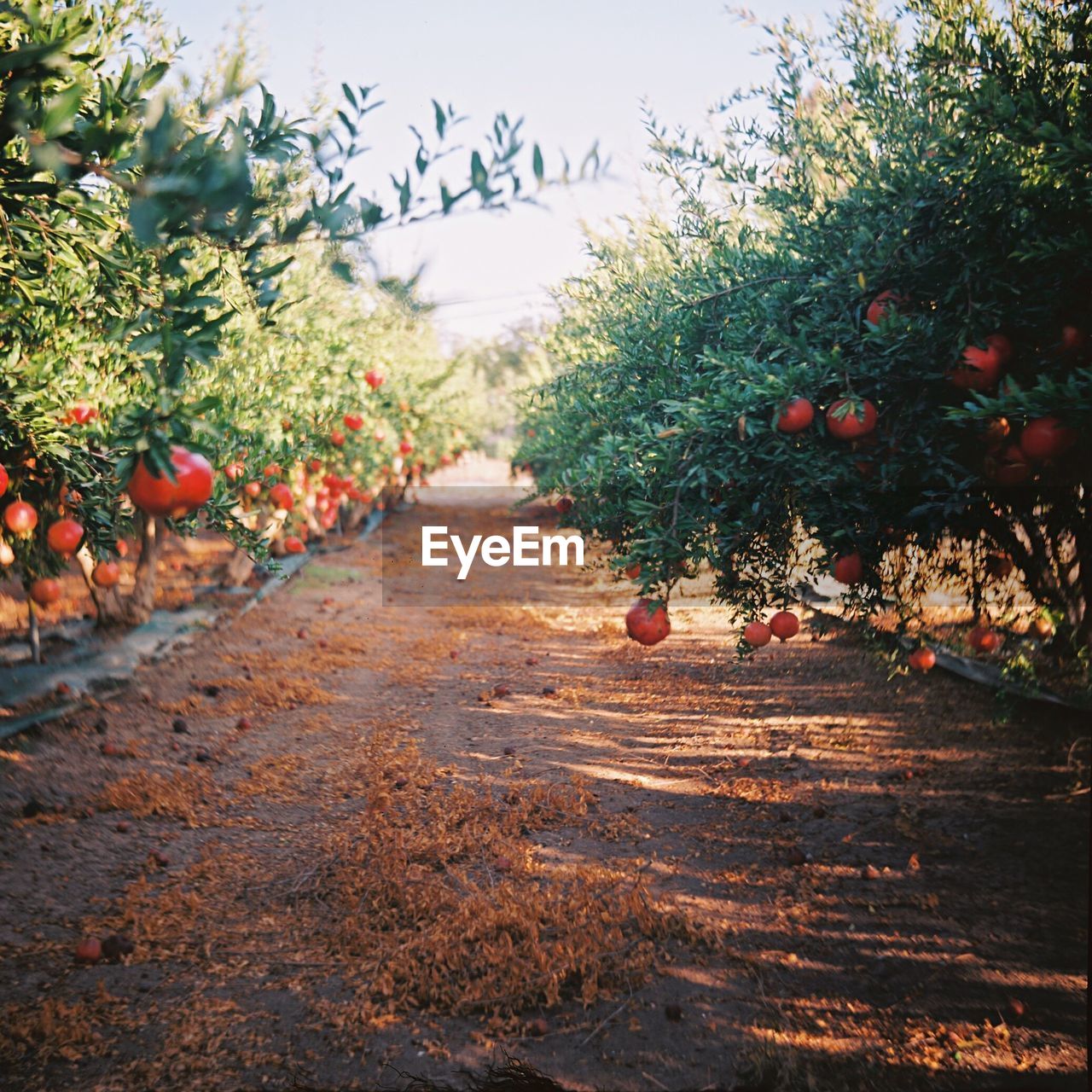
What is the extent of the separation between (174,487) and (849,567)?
2.99 meters

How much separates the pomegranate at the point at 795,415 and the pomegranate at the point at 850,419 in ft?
0.31

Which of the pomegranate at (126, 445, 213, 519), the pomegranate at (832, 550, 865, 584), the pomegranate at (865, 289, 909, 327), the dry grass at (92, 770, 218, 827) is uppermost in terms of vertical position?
the pomegranate at (865, 289, 909, 327)

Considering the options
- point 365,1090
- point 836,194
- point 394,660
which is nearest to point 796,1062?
point 365,1090

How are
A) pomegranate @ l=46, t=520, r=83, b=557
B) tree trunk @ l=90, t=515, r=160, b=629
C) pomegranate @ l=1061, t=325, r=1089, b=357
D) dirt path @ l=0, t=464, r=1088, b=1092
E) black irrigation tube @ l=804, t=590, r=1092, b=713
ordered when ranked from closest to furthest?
dirt path @ l=0, t=464, r=1088, b=1092, pomegranate @ l=1061, t=325, r=1089, b=357, pomegranate @ l=46, t=520, r=83, b=557, black irrigation tube @ l=804, t=590, r=1092, b=713, tree trunk @ l=90, t=515, r=160, b=629

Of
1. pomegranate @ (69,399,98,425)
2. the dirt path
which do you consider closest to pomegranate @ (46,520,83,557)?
pomegranate @ (69,399,98,425)

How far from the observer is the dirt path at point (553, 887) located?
3193 millimetres

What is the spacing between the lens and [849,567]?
4.04 m

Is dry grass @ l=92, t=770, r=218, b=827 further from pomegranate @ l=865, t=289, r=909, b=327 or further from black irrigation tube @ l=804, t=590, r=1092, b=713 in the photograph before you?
pomegranate @ l=865, t=289, r=909, b=327

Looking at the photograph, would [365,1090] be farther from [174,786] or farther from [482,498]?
[482,498]

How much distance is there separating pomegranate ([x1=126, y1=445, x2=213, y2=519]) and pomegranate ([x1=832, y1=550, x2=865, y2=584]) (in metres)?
2.89

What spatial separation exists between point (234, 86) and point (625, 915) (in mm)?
3624

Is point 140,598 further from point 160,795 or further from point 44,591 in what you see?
point 160,795

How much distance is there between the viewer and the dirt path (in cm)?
319

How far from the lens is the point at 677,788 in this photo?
568 centimetres
